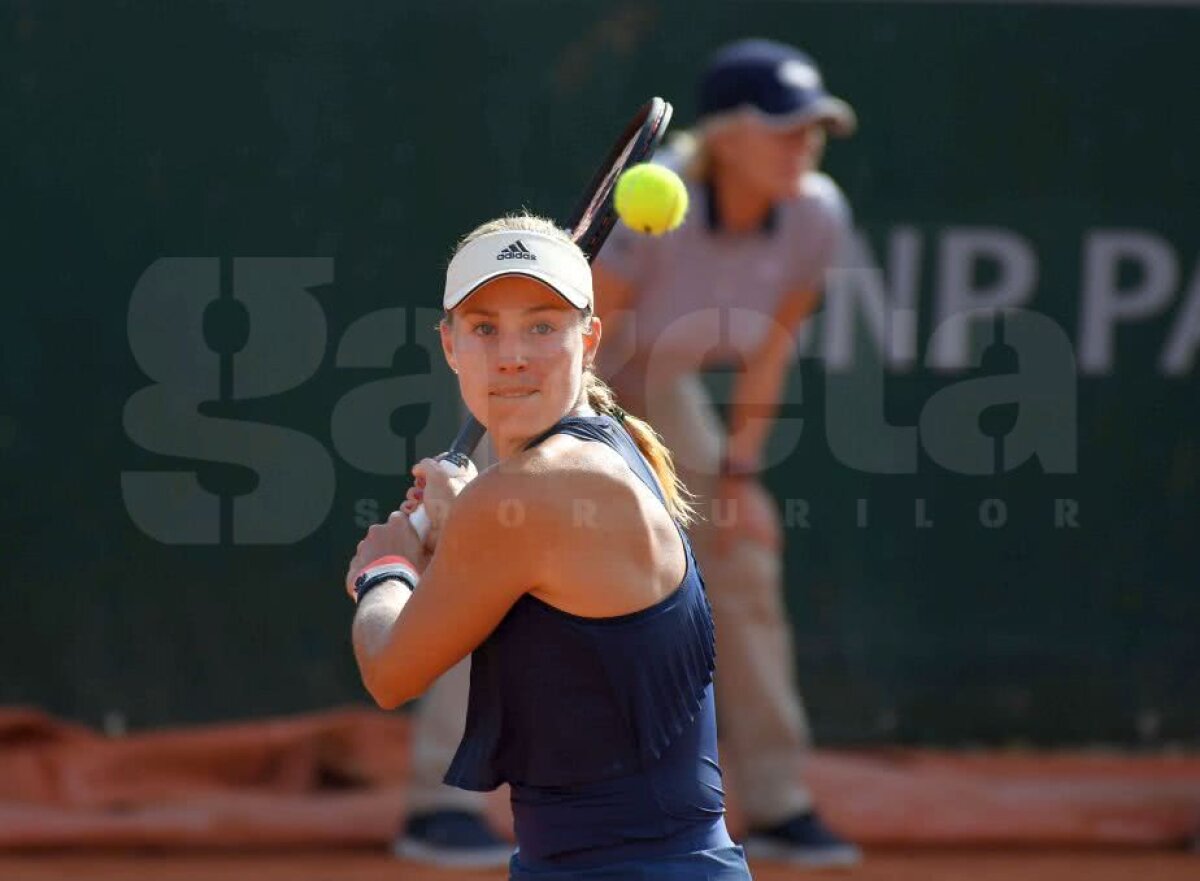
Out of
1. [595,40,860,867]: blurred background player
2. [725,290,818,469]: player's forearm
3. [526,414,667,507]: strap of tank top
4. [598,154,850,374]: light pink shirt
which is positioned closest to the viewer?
[526,414,667,507]: strap of tank top

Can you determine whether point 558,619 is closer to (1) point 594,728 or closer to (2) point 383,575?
(1) point 594,728

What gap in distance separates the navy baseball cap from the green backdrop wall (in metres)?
0.73

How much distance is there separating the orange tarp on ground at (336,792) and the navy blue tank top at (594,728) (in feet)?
9.74

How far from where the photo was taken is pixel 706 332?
5.17 m

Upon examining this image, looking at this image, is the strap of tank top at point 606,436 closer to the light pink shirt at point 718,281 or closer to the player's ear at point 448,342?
the player's ear at point 448,342

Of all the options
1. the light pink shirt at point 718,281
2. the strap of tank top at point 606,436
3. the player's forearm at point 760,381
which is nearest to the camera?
the strap of tank top at point 606,436

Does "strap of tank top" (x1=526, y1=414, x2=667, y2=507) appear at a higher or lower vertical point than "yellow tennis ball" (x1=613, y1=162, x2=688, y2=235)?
lower

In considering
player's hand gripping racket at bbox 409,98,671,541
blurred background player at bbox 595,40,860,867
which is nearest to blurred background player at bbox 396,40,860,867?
blurred background player at bbox 595,40,860,867

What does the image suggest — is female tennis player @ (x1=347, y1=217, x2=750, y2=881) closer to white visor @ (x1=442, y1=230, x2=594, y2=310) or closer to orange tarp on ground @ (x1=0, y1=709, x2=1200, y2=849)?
white visor @ (x1=442, y1=230, x2=594, y2=310)

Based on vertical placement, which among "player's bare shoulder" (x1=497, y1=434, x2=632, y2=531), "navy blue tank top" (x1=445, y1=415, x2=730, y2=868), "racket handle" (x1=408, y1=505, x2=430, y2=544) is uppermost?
"player's bare shoulder" (x1=497, y1=434, x2=632, y2=531)

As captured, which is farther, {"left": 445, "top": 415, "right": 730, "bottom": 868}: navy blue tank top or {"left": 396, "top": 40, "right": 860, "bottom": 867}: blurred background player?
{"left": 396, "top": 40, "right": 860, "bottom": 867}: blurred background player

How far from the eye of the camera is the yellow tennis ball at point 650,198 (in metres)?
2.77

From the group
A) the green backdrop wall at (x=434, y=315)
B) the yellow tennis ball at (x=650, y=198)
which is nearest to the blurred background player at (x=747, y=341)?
the green backdrop wall at (x=434, y=315)

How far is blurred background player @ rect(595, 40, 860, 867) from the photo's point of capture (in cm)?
507
